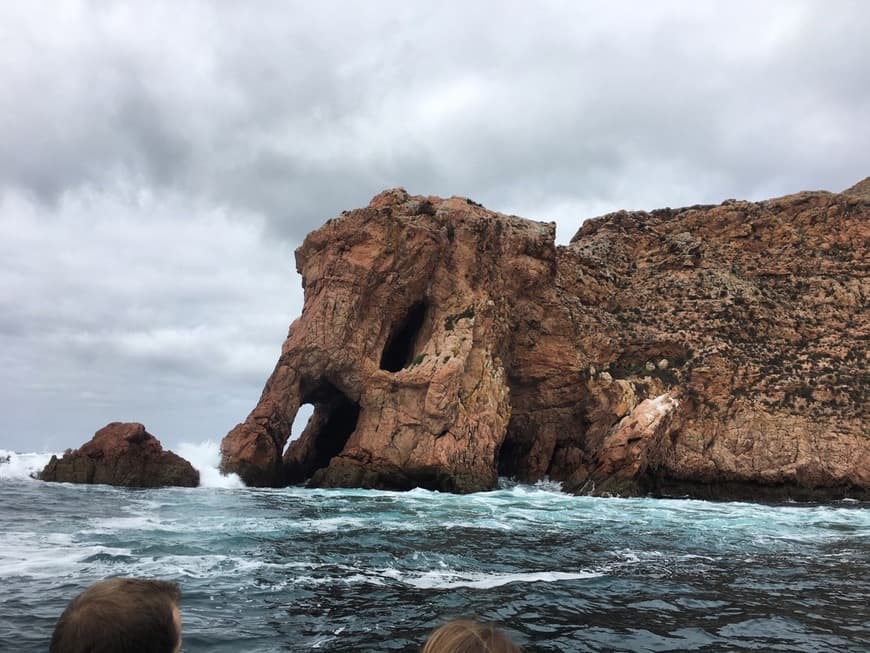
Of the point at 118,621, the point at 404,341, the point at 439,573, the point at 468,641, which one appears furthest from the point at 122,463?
the point at 468,641

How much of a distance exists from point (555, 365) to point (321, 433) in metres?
15.1

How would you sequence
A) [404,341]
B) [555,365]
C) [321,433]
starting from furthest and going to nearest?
[404,341] < [321,433] < [555,365]

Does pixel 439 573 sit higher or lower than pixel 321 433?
lower

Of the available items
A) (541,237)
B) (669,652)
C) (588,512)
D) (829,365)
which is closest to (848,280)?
(829,365)

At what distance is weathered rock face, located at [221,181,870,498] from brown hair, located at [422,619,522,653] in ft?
92.1

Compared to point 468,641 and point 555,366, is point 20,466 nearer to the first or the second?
point 555,366

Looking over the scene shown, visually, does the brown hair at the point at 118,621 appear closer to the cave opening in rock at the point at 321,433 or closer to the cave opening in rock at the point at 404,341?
the cave opening in rock at the point at 321,433

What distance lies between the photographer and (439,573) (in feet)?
33.1

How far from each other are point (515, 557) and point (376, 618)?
4986 mm

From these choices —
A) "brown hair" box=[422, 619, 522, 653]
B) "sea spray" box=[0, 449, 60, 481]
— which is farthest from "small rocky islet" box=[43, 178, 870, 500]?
"brown hair" box=[422, 619, 522, 653]

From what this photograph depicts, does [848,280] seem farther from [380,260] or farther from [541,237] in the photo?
[380,260]

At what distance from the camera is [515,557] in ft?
38.6

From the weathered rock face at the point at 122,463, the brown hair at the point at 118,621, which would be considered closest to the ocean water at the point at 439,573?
the brown hair at the point at 118,621

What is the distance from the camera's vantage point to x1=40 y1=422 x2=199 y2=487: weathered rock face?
27.1 metres
